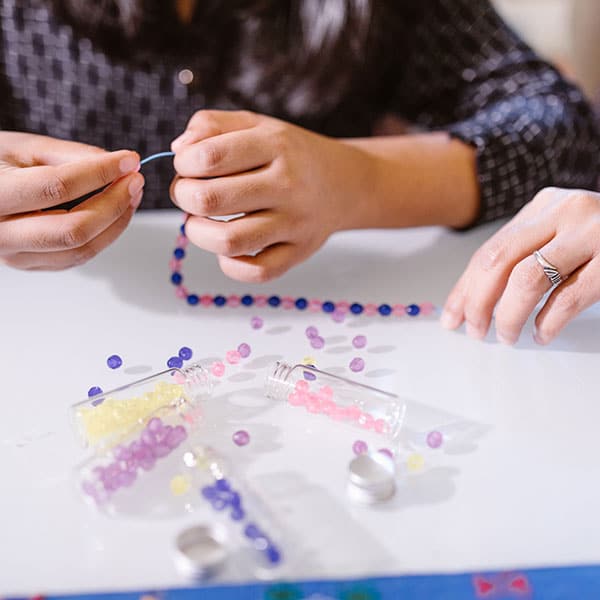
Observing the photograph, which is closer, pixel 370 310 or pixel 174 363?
pixel 174 363

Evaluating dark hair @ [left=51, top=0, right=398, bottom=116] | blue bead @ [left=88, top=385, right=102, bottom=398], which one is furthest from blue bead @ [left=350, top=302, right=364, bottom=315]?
dark hair @ [left=51, top=0, right=398, bottom=116]

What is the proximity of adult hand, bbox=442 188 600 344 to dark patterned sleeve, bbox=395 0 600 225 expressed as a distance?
0.23 m

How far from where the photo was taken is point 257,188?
758 millimetres

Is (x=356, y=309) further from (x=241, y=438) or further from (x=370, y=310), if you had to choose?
(x=241, y=438)

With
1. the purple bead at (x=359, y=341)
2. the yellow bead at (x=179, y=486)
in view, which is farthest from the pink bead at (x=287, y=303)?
the yellow bead at (x=179, y=486)

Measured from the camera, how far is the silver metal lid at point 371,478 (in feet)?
1.83

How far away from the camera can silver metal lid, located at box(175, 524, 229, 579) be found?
1.63ft

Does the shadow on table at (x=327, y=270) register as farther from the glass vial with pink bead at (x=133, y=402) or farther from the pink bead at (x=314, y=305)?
the glass vial with pink bead at (x=133, y=402)

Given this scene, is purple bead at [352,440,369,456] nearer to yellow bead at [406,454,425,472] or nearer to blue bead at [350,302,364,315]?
yellow bead at [406,454,425,472]

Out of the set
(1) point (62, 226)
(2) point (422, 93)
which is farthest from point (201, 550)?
(2) point (422, 93)

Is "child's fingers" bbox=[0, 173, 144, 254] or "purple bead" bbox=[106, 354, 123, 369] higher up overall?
"child's fingers" bbox=[0, 173, 144, 254]

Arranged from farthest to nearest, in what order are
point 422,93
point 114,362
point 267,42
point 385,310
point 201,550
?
point 422,93, point 267,42, point 385,310, point 114,362, point 201,550

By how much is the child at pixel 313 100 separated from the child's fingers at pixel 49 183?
0.07 meters

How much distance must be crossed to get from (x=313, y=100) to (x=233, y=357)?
1.92 feet
